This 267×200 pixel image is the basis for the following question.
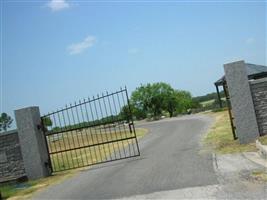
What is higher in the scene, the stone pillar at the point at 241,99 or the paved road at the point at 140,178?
the stone pillar at the point at 241,99

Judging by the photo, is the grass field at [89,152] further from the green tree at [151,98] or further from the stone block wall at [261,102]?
the green tree at [151,98]

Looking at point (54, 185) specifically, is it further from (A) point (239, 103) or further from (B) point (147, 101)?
(B) point (147, 101)

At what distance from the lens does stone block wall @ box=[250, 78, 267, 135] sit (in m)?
14.3

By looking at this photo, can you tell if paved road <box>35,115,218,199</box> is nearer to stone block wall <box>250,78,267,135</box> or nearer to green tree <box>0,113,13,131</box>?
stone block wall <box>250,78,267,135</box>

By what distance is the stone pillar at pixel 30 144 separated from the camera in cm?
1536

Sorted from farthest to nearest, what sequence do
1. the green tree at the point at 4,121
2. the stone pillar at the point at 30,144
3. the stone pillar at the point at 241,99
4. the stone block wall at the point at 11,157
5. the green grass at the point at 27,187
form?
the green tree at the point at 4,121, the stone block wall at the point at 11,157, the stone pillar at the point at 30,144, the stone pillar at the point at 241,99, the green grass at the point at 27,187

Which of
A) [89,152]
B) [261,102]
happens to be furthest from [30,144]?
[89,152]

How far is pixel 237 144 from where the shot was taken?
1437 centimetres

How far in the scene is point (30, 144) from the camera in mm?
15414

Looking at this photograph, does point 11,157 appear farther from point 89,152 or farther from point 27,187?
point 89,152

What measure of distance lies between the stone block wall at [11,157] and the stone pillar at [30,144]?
0.86 ft

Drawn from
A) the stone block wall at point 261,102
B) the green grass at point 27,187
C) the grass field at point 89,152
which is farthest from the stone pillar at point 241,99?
the green grass at point 27,187

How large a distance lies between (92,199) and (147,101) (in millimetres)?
58631

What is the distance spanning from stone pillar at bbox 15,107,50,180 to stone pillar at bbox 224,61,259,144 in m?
6.58
